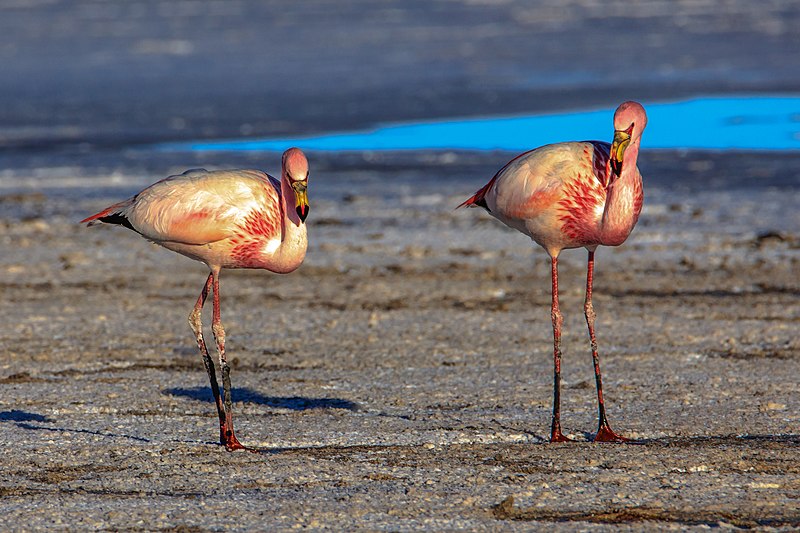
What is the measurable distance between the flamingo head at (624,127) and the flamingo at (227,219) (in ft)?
5.01

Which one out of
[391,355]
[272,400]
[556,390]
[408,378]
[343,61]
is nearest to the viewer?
[556,390]

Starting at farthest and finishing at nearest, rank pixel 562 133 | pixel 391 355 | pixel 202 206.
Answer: pixel 562 133 → pixel 391 355 → pixel 202 206

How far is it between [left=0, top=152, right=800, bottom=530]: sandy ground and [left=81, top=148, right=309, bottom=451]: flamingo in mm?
807

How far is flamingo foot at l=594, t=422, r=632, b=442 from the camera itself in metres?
6.61

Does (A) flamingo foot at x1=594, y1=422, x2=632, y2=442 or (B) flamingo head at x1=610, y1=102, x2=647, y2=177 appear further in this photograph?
(B) flamingo head at x1=610, y1=102, x2=647, y2=177

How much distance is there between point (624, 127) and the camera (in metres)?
6.75

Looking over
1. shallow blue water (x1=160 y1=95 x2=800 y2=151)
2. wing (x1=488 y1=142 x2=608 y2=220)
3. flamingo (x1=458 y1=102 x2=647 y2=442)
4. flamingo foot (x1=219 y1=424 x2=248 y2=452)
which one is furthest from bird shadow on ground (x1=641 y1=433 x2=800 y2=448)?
shallow blue water (x1=160 y1=95 x2=800 y2=151)

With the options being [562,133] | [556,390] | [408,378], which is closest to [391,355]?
[408,378]

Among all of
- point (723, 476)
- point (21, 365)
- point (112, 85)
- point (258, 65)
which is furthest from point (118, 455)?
point (258, 65)

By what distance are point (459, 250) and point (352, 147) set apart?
6886 mm

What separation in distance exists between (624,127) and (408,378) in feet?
6.84

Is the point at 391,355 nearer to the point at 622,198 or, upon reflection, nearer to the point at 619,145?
the point at 622,198

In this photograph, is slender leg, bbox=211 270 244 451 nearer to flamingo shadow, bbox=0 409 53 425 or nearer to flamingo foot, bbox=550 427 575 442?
flamingo shadow, bbox=0 409 53 425

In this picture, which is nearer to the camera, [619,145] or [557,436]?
[557,436]
